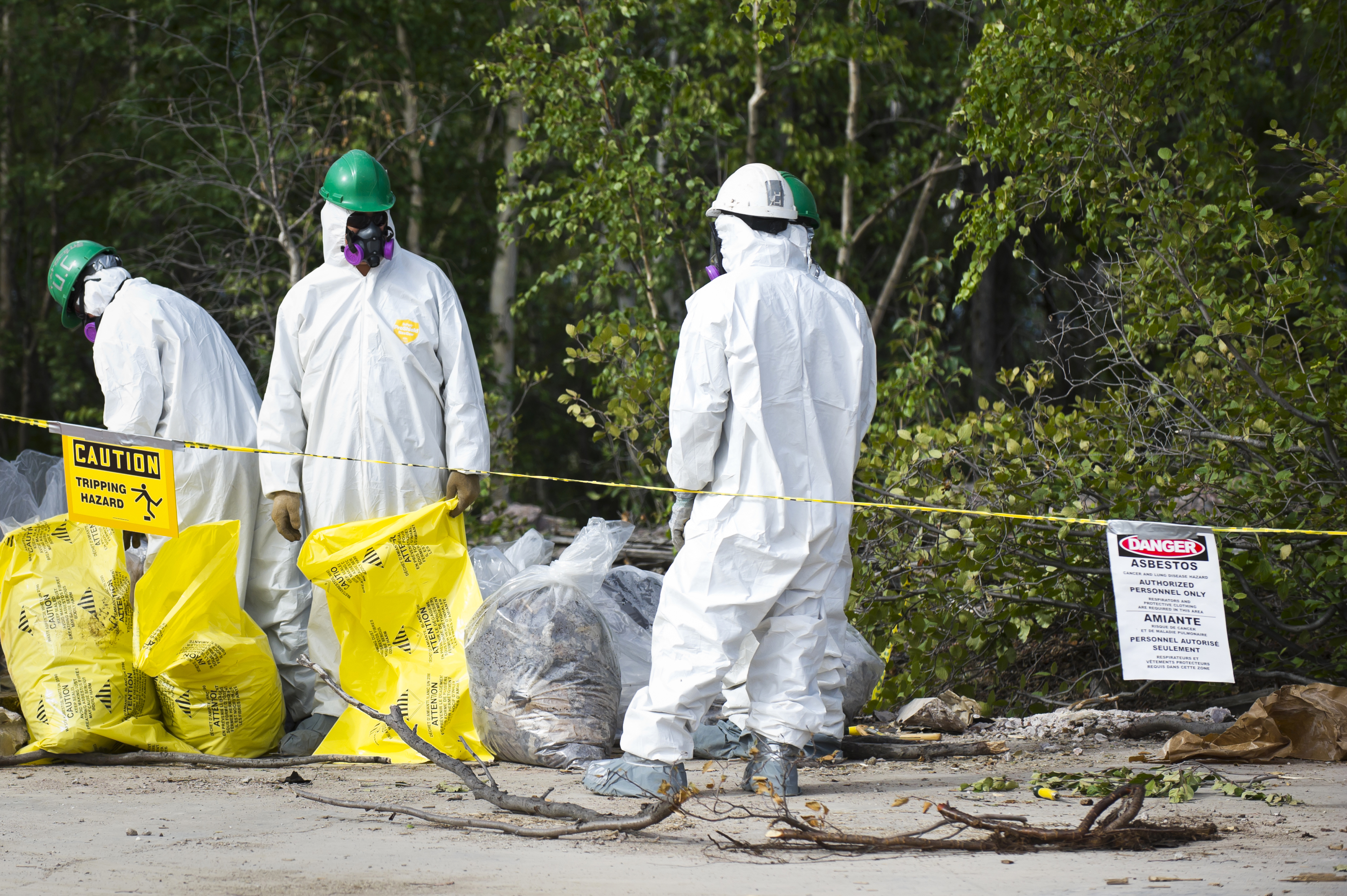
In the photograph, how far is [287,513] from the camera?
172 inches

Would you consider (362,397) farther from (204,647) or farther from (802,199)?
(802,199)

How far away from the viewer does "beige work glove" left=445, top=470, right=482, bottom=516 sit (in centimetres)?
426

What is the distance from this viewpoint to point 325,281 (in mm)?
4367

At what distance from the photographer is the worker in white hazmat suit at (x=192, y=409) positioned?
4.53 metres

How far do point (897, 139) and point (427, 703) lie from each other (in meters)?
7.38

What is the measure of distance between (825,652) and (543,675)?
0.89 metres

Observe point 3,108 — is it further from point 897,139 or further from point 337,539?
point 337,539

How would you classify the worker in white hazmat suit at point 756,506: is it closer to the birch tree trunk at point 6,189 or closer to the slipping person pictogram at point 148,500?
the slipping person pictogram at point 148,500

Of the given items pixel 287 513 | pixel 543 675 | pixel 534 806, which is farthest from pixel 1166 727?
pixel 287 513

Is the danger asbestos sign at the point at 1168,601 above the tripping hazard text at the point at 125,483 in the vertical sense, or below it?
below

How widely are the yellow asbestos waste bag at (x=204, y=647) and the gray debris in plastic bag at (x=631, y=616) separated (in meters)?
1.20

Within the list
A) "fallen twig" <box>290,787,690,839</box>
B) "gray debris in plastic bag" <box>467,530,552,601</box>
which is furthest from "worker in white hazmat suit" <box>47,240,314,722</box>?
"fallen twig" <box>290,787,690,839</box>

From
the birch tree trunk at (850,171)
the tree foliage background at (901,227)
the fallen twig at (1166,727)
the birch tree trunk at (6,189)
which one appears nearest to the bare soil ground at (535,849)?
the fallen twig at (1166,727)

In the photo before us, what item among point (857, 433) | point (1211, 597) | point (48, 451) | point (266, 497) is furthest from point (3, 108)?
point (1211, 597)
